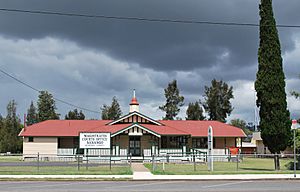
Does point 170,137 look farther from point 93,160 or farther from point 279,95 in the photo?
point 279,95

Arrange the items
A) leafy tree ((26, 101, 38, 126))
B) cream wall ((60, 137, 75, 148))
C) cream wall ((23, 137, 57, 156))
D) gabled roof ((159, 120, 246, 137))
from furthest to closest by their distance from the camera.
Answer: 1. leafy tree ((26, 101, 38, 126))
2. gabled roof ((159, 120, 246, 137))
3. cream wall ((60, 137, 75, 148))
4. cream wall ((23, 137, 57, 156))

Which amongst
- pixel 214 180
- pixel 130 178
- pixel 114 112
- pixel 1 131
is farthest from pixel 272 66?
pixel 114 112

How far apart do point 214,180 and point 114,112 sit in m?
67.7

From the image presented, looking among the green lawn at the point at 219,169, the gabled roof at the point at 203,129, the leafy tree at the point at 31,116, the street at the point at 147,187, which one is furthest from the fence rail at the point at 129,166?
the leafy tree at the point at 31,116

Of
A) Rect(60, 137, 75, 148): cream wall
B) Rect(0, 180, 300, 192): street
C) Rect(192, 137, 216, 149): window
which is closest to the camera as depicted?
Rect(0, 180, 300, 192): street

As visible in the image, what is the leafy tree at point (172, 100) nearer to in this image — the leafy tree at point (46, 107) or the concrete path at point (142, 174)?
the leafy tree at point (46, 107)

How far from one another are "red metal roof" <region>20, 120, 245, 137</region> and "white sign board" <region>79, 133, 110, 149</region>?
1127 cm

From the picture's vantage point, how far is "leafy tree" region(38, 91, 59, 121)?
85938 millimetres

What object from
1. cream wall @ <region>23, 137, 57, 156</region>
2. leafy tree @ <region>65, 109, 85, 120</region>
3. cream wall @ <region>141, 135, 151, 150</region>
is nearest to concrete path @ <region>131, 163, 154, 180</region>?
cream wall @ <region>141, 135, 151, 150</region>

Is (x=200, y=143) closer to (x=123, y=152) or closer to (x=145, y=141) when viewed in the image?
(x=145, y=141)

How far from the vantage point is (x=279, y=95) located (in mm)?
28750

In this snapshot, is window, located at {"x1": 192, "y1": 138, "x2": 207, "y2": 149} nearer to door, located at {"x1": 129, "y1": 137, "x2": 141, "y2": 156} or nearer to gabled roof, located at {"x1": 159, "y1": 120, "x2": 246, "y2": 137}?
gabled roof, located at {"x1": 159, "y1": 120, "x2": 246, "y2": 137}

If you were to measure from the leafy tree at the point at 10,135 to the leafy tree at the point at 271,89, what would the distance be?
48.9m

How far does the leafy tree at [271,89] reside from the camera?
2844 cm
